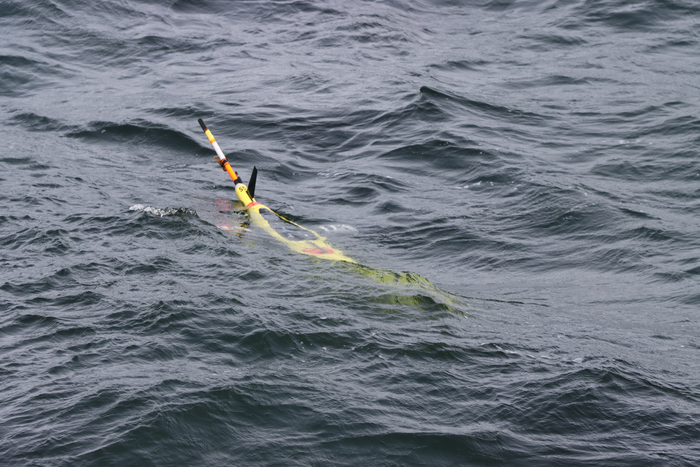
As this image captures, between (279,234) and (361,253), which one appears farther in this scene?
→ (279,234)

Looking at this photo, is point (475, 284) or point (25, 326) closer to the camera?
point (25, 326)

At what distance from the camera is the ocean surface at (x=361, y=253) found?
558 centimetres

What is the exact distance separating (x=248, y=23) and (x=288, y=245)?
16156 mm

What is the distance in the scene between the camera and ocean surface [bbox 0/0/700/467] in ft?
18.3

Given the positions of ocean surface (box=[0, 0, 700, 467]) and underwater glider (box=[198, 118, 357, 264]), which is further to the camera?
underwater glider (box=[198, 118, 357, 264])

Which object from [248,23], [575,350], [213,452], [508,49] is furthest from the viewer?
[248,23]

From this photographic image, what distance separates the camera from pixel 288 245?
9648 mm

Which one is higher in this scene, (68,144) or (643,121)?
(643,121)

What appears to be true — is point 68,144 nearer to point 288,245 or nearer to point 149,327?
point 288,245

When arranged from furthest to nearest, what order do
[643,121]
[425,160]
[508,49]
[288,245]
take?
[508,49], [643,121], [425,160], [288,245]

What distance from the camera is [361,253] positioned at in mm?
9766

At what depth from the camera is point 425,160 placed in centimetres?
1358

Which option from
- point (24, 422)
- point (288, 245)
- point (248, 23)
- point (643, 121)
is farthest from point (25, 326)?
point (248, 23)

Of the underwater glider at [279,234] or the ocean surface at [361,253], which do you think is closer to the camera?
the ocean surface at [361,253]
